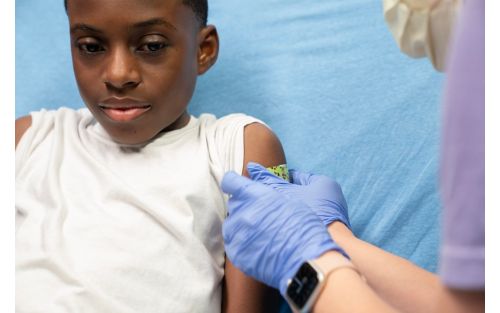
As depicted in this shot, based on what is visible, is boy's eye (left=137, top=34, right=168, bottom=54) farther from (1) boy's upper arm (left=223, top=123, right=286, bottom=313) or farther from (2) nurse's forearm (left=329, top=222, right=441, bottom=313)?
(2) nurse's forearm (left=329, top=222, right=441, bottom=313)

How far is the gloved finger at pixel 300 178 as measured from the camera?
139cm

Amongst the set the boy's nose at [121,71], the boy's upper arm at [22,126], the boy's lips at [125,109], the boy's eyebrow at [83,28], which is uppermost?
the boy's eyebrow at [83,28]

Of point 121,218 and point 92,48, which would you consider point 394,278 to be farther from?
point 92,48

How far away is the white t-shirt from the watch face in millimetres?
299

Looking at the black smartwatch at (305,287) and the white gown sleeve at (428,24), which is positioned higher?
the white gown sleeve at (428,24)

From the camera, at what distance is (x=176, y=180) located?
4.24ft

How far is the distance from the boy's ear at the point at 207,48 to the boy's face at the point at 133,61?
0.28 feet

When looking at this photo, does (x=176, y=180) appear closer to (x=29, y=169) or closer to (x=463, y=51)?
(x=29, y=169)

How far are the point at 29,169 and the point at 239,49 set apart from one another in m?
0.66

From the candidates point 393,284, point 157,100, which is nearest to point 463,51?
point 393,284

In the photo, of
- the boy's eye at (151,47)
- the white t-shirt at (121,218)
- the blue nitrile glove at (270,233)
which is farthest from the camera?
the boy's eye at (151,47)

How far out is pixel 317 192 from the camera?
1.28m

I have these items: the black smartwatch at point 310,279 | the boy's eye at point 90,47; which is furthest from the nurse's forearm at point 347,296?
the boy's eye at point 90,47

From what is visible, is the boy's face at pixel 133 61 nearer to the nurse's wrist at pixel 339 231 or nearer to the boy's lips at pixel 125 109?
the boy's lips at pixel 125 109
